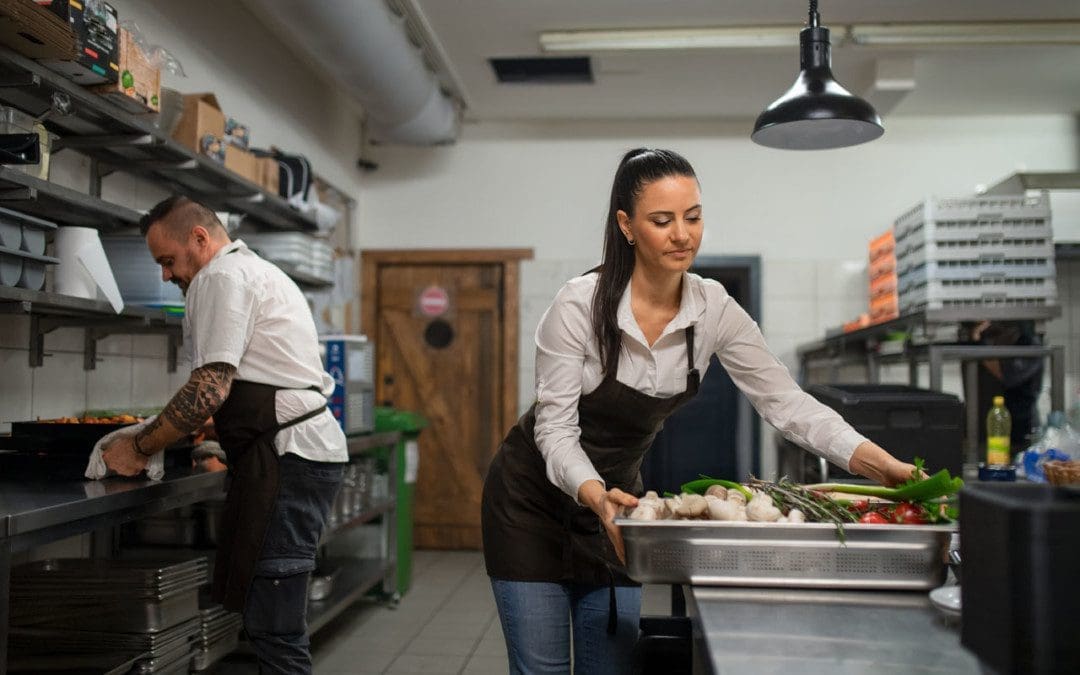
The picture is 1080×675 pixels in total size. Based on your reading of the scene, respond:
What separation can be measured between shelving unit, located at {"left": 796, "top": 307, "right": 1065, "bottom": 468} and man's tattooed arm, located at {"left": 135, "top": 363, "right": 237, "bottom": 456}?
8.90ft

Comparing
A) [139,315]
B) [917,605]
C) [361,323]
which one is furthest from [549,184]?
[917,605]

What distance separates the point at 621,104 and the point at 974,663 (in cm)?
507

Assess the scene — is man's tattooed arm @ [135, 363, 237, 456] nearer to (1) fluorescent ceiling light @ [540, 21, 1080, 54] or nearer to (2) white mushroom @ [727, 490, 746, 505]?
(2) white mushroom @ [727, 490, 746, 505]

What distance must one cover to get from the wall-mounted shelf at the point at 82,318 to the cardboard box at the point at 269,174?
2.37 feet

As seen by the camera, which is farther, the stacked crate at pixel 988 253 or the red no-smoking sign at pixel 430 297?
the red no-smoking sign at pixel 430 297

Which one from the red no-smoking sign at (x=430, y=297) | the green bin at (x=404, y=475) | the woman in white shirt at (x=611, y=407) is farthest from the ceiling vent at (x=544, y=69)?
the woman in white shirt at (x=611, y=407)

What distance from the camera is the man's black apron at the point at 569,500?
185cm

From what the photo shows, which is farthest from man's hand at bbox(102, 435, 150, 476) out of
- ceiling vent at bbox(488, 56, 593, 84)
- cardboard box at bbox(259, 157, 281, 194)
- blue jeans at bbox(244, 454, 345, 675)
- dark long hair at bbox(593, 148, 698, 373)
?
ceiling vent at bbox(488, 56, 593, 84)

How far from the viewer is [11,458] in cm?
248

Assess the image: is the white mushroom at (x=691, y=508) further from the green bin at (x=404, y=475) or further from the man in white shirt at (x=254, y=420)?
the green bin at (x=404, y=475)

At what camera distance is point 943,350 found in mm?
3828

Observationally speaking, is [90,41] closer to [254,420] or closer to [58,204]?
[58,204]

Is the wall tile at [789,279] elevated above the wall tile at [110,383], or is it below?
above

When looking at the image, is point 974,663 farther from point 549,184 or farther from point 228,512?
point 549,184
